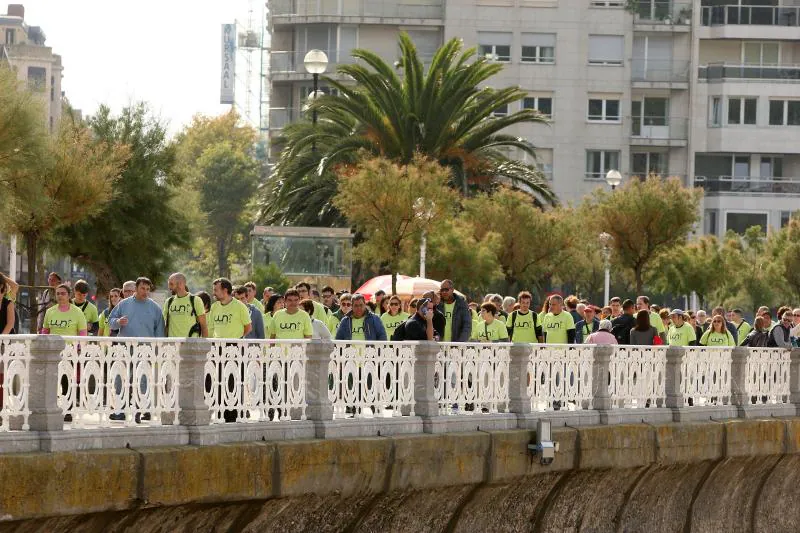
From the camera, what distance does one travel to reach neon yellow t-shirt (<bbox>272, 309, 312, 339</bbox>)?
16.4 metres

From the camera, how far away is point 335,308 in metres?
23.3

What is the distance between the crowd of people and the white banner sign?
111740mm

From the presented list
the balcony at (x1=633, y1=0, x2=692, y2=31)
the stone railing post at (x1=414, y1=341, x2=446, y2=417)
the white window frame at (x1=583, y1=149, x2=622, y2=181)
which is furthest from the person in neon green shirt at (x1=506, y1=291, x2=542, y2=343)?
the balcony at (x1=633, y1=0, x2=692, y2=31)

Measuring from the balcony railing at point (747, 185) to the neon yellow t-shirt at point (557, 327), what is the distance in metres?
54.1

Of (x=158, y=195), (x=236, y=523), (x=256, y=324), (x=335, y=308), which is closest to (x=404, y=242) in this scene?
(x=158, y=195)

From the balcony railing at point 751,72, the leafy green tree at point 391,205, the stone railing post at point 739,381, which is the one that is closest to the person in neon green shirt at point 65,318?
the stone railing post at point 739,381

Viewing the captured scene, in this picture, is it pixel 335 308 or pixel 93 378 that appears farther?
pixel 335 308

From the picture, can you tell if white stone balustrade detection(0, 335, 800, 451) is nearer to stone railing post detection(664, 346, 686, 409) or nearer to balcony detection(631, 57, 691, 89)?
stone railing post detection(664, 346, 686, 409)

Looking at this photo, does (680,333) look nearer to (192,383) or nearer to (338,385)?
(338,385)

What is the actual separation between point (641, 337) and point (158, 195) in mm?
19276

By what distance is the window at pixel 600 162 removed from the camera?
71.9 m

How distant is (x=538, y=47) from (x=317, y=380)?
5746cm

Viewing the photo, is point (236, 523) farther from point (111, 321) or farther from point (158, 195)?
point (158, 195)

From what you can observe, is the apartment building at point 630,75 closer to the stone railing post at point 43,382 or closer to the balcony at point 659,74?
the balcony at point 659,74
